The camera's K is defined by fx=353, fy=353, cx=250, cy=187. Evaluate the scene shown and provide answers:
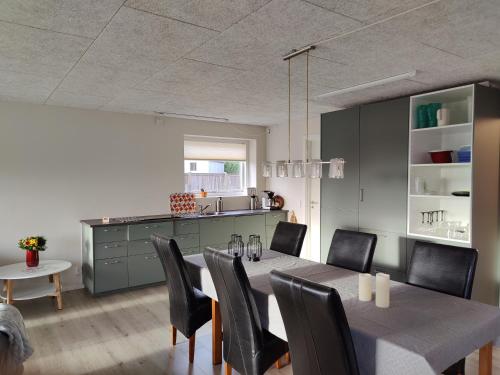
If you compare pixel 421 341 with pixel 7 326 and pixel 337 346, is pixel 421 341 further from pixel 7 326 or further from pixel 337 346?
pixel 7 326

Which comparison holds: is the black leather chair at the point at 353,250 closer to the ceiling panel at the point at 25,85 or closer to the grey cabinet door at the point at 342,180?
the grey cabinet door at the point at 342,180

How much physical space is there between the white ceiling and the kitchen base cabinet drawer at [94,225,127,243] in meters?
1.54

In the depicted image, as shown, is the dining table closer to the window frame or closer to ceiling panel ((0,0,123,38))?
ceiling panel ((0,0,123,38))

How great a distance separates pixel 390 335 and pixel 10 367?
6.66 feet

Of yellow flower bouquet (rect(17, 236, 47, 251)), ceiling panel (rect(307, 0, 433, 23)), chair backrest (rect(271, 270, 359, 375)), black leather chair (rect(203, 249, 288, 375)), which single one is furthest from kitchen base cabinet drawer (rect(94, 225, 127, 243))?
ceiling panel (rect(307, 0, 433, 23))

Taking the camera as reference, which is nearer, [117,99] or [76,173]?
[117,99]

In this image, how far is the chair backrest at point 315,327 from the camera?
1.50 m

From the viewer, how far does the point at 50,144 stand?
4.35m

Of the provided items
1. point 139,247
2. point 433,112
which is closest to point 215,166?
point 139,247

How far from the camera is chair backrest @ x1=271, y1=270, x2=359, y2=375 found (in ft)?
4.91

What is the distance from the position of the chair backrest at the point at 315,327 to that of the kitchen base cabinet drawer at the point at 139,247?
3.12 m

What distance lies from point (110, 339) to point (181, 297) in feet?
3.51

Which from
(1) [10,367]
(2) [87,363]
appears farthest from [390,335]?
(2) [87,363]

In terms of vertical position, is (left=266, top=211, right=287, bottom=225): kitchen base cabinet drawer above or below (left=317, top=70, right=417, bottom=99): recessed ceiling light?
below
